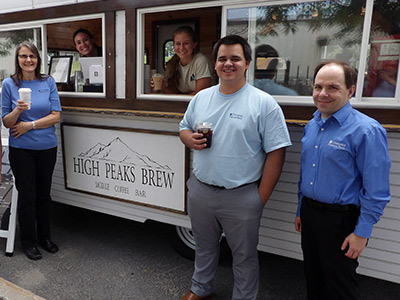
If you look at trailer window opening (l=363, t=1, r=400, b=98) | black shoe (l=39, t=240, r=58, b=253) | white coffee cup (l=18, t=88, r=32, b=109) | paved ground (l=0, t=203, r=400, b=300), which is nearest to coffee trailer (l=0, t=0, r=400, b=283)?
trailer window opening (l=363, t=1, r=400, b=98)

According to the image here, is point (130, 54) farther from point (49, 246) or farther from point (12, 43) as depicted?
point (49, 246)

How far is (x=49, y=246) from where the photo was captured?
324cm

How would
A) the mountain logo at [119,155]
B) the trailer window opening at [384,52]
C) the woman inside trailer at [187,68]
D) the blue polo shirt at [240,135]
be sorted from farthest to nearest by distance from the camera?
1. the mountain logo at [119,155]
2. the woman inside trailer at [187,68]
3. the trailer window opening at [384,52]
4. the blue polo shirt at [240,135]

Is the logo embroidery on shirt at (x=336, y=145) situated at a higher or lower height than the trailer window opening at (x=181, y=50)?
lower

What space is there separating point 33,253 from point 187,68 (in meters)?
2.21

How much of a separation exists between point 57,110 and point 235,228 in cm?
197

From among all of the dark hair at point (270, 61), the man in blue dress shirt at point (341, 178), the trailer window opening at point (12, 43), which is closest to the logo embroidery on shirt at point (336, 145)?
the man in blue dress shirt at point (341, 178)

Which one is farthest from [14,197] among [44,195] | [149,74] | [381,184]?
[381,184]

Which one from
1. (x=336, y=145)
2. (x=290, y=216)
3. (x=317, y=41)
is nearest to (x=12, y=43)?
(x=317, y=41)

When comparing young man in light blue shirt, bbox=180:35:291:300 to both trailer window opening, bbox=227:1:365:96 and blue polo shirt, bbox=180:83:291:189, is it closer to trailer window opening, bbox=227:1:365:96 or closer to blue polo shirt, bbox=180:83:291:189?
blue polo shirt, bbox=180:83:291:189

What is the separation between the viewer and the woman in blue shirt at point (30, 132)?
2.86 m

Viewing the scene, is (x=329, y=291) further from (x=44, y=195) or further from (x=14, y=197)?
(x=14, y=197)

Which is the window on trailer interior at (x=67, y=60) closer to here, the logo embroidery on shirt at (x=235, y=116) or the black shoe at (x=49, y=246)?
the black shoe at (x=49, y=246)

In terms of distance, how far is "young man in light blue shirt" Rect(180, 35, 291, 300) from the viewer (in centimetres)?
196
